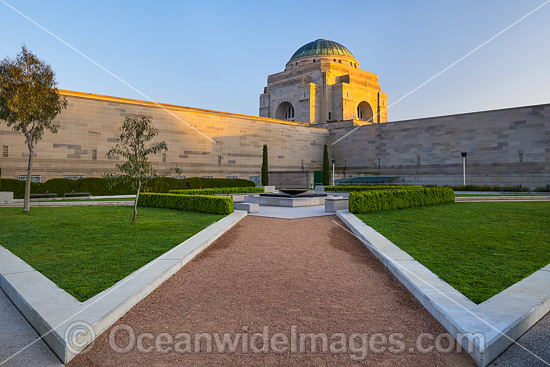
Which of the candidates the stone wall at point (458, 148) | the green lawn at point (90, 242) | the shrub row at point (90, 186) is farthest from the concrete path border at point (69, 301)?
the stone wall at point (458, 148)

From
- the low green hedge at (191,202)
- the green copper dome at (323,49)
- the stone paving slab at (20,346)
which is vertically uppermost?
the green copper dome at (323,49)

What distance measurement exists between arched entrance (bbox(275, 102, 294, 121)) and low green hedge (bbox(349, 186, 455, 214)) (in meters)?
39.6

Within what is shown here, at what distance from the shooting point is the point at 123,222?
1123cm

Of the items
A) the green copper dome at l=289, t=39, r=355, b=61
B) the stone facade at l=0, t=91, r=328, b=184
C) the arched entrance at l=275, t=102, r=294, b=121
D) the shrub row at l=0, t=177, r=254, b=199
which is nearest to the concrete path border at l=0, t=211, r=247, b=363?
the shrub row at l=0, t=177, r=254, b=199

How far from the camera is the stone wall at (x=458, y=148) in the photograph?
31.1m

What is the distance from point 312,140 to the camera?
45.9 m

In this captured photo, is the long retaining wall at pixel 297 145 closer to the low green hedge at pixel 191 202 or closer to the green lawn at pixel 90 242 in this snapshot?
the low green hedge at pixel 191 202

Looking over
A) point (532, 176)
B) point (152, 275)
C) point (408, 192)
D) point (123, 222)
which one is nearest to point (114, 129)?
point (123, 222)

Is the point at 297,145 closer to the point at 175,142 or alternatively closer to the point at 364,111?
the point at 175,142

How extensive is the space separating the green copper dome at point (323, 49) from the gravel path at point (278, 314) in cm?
5235

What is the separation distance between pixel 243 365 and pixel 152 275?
2.72 m

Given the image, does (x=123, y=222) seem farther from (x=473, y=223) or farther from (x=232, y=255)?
(x=473, y=223)

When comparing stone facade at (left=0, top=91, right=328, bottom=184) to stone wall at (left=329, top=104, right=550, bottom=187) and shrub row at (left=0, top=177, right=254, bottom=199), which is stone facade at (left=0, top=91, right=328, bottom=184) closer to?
shrub row at (left=0, top=177, right=254, bottom=199)

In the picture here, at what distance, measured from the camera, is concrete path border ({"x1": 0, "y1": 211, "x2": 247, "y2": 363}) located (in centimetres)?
349
